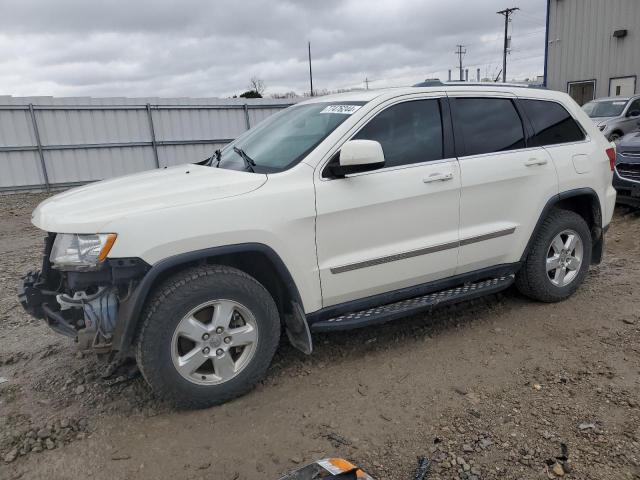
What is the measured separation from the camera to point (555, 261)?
14.0 ft

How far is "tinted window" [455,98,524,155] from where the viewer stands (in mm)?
3750

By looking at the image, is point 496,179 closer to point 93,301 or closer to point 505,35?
point 93,301

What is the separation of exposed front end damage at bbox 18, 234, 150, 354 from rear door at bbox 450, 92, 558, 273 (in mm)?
2330

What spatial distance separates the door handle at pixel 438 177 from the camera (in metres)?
3.43

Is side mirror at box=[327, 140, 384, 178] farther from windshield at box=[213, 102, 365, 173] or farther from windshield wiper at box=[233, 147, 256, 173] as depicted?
windshield wiper at box=[233, 147, 256, 173]

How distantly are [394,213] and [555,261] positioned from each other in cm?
185

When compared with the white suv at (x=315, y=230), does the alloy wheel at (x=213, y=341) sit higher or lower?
lower

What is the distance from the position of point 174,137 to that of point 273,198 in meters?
12.6

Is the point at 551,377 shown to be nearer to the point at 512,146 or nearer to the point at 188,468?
the point at 512,146

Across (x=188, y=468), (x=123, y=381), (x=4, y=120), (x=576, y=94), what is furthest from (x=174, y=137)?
(x=576, y=94)

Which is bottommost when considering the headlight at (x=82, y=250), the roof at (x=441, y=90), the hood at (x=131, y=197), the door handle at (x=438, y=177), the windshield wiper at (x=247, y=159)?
the headlight at (x=82, y=250)

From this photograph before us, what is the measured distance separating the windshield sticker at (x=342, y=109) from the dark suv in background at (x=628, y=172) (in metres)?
5.85

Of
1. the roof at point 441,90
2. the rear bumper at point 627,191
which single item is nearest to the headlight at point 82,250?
the roof at point 441,90

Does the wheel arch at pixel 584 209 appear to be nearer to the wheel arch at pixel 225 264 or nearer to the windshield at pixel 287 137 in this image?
the windshield at pixel 287 137
